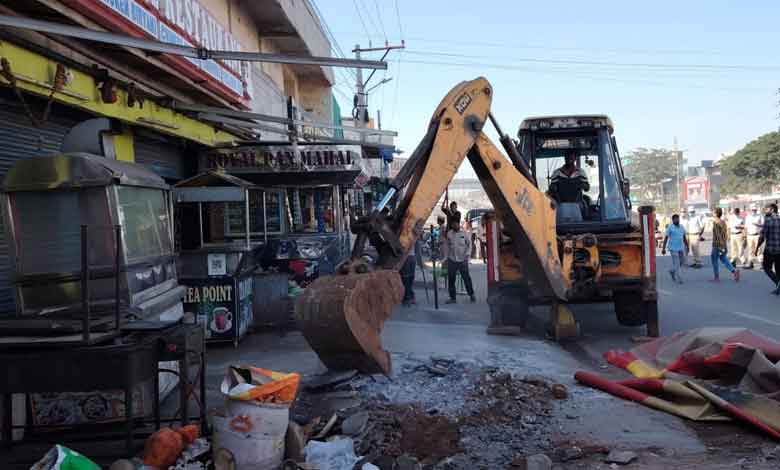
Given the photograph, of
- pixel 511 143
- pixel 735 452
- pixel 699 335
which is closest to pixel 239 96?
pixel 511 143

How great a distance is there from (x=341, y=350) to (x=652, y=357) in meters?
3.69

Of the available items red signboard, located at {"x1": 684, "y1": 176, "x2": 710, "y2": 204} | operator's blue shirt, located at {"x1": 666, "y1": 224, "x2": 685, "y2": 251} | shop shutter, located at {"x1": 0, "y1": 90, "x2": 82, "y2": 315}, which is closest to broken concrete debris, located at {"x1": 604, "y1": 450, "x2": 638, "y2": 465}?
shop shutter, located at {"x1": 0, "y1": 90, "x2": 82, "y2": 315}

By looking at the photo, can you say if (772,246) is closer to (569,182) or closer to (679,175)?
(569,182)

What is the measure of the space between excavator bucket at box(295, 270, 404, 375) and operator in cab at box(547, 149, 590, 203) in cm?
505

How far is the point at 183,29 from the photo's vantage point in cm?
946

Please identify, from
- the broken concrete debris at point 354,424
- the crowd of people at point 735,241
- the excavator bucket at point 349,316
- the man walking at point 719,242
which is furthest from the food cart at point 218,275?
the man walking at point 719,242

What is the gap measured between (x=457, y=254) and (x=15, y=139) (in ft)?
27.6

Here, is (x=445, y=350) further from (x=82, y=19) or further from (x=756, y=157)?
(x=756, y=157)

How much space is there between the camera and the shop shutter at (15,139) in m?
6.38

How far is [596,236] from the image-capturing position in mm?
9016

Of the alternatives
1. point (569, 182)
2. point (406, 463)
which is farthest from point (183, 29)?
point (406, 463)

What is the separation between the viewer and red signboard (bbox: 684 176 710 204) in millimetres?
59406

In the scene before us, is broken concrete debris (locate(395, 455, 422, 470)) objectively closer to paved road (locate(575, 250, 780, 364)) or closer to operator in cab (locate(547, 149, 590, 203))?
paved road (locate(575, 250, 780, 364))

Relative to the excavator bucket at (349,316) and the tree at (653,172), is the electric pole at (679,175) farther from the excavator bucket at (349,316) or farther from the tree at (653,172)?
the excavator bucket at (349,316)
